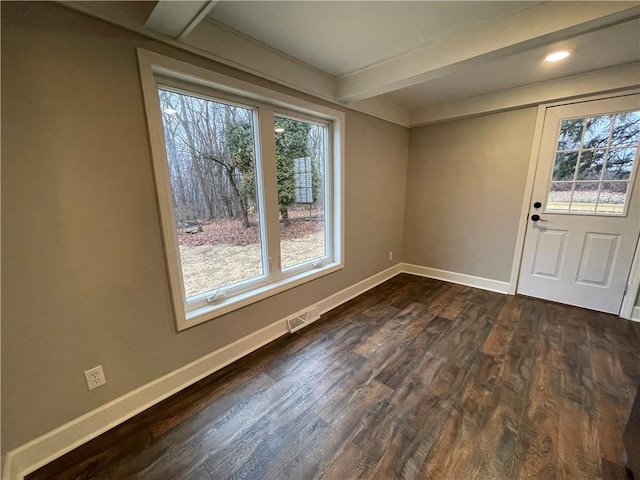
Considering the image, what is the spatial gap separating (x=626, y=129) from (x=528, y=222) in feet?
3.55

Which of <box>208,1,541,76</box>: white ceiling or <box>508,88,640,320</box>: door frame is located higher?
<box>208,1,541,76</box>: white ceiling

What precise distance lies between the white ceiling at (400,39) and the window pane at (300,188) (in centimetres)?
37

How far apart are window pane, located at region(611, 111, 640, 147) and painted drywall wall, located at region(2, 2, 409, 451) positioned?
11.8 feet

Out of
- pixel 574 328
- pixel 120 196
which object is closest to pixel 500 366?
pixel 574 328

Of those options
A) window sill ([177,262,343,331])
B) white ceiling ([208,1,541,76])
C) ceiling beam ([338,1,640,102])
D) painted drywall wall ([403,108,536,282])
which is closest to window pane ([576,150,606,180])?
painted drywall wall ([403,108,536,282])

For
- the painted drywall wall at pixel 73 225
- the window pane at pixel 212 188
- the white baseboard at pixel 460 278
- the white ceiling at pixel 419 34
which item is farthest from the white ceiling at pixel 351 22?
the white baseboard at pixel 460 278

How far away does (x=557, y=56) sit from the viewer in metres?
1.99

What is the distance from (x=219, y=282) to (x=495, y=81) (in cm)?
317

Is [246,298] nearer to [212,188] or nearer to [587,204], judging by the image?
[212,188]

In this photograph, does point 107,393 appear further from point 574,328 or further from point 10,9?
point 574,328

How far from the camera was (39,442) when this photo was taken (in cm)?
124

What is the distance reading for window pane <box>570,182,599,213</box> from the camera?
2.53 m

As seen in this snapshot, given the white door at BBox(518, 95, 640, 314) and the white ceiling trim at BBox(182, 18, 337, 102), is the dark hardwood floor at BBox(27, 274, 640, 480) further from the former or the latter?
the white ceiling trim at BBox(182, 18, 337, 102)

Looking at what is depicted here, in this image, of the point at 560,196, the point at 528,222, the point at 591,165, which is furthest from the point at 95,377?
the point at 591,165
